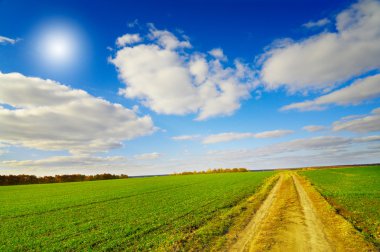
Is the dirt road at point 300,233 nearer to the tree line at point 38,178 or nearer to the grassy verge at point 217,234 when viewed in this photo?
the grassy verge at point 217,234

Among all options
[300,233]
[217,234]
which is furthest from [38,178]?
[300,233]

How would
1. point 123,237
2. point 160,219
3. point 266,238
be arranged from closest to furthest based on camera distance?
point 266,238 < point 123,237 < point 160,219

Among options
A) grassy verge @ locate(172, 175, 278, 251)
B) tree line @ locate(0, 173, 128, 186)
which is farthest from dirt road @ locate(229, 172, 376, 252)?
A: tree line @ locate(0, 173, 128, 186)

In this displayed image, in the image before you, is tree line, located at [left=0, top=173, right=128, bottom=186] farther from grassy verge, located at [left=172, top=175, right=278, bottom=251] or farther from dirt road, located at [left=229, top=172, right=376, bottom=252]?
dirt road, located at [left=229, top=172, right=376, bottom=252]

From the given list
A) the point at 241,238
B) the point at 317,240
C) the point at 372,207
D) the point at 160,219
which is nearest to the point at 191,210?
the point at 160,219

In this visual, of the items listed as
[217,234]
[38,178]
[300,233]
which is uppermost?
[38,178]

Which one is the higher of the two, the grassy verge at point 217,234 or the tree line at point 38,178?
the tree line at point 38,178

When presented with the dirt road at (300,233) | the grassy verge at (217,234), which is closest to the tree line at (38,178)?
the grassy verge at (217,234)

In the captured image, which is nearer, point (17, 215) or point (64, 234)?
point (64, 234)

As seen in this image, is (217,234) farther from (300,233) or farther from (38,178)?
(38,178)

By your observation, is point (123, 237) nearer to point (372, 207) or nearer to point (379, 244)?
point (379, 244)

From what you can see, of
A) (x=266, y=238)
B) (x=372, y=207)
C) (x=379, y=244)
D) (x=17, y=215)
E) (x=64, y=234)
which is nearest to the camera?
(x=379, y=244)

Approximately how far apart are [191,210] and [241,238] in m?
9.02

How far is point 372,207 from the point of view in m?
21.0
